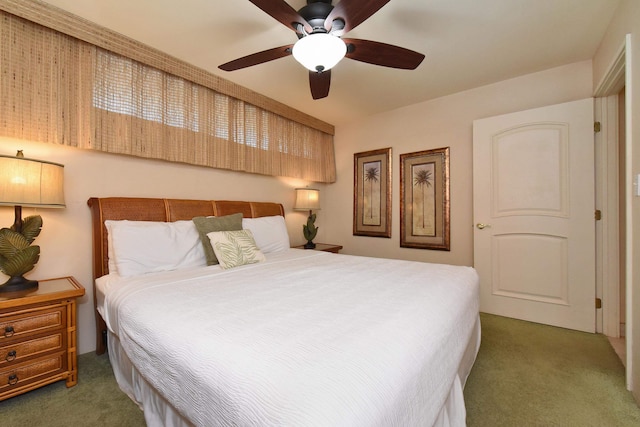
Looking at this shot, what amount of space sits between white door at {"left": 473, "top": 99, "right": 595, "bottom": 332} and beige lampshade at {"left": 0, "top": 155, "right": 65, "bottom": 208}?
358 cm

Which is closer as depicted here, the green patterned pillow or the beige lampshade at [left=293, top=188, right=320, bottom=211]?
the green patterned pillow

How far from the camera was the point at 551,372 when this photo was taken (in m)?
1.82

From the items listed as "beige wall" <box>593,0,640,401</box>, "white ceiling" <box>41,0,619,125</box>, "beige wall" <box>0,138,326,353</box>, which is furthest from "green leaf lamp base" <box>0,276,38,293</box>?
"beige wall" <box>593,0,640,401</box>

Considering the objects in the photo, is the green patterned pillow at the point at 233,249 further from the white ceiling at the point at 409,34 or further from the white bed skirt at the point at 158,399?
the white ceiling at the point at 409,34

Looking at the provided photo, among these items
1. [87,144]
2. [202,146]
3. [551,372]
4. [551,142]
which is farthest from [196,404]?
[551,142]

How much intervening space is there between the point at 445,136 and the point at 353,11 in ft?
7.34

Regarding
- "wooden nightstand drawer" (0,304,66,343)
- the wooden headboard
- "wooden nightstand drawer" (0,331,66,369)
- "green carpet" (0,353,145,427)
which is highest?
the wooden headboard

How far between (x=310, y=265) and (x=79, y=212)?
1813 mm

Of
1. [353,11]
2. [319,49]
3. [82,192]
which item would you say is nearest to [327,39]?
[319,49]

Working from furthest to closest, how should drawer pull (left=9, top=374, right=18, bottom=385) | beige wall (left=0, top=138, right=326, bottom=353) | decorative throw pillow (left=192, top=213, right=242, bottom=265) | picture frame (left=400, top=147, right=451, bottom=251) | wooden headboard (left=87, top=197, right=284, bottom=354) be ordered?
1. picture frame (left=400, top=147, right=451, bottom=251)
2. decorative throw pillow (left=192, top=213, right=242, bottom=265)
3. wooden headboard (left=87, top=197, right=284, bottom=354)
4. beige wall (left=0, top=138, right=326, bottom=353)
5. drawer pull (left=9, top=374, right=18, bottom=385)

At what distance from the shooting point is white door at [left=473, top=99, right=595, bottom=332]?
2.43m

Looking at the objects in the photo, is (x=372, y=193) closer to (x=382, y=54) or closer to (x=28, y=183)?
(x=382, y=54)

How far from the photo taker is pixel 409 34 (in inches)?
82.7

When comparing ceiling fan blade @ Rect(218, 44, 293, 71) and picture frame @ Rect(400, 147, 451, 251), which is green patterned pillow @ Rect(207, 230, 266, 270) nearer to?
ceiling fan blade @ Rect(218, 44, 293, 71)
